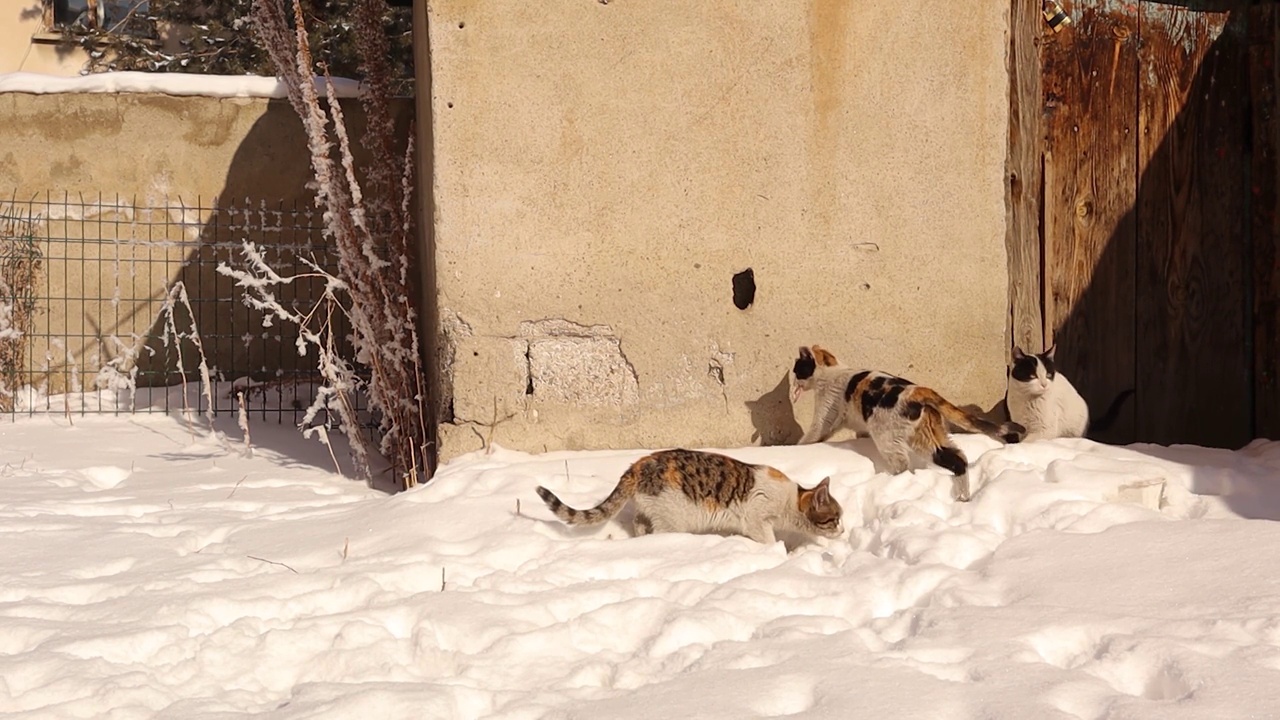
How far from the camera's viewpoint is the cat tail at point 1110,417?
17.9 feet

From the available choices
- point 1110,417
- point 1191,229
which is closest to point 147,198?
point 1110,417

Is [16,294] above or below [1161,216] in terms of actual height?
below

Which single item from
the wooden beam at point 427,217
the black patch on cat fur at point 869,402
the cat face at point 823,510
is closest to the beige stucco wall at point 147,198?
the wooden beam at point 427,217

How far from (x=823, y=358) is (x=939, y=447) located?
0.65 m

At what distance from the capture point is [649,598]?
341 cm

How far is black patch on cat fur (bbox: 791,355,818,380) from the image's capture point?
484 cm

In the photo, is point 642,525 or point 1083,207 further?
point 1083,207

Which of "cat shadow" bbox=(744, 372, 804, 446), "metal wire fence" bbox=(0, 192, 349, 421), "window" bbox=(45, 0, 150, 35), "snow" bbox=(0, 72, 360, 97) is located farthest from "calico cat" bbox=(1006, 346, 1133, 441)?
"window" bbox=(45, 0, 150, 35)

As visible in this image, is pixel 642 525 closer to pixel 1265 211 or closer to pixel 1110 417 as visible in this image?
pixel 1110 417

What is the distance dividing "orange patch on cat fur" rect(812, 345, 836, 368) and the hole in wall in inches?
13.6

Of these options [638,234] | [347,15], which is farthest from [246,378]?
→ [347,15]

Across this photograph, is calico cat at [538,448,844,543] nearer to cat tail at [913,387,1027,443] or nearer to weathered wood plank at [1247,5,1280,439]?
cat tail at [913,387,1027,443]

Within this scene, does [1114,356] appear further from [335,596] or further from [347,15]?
[347,15]

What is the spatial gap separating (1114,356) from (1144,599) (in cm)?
259
